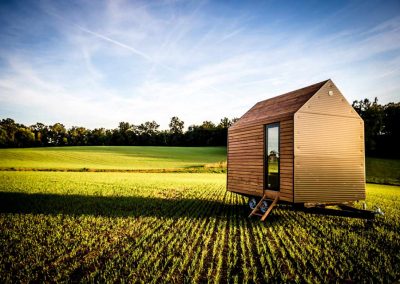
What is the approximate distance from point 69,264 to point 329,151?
30.4 ft

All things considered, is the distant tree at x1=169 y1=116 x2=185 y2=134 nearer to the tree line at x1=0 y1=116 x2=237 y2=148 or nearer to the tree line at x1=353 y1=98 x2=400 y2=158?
the tree line at x1=0 y1=116 x2=237 y2=148

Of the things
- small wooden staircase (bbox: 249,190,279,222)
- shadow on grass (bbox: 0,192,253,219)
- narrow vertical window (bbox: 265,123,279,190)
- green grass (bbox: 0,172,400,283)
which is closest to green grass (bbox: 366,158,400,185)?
green grass (bbox: 0,172,400,283)

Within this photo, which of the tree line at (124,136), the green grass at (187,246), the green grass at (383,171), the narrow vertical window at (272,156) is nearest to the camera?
the green grass at (187,246)

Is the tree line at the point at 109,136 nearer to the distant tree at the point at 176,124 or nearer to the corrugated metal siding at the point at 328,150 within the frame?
the distant tree at the point at 176,124

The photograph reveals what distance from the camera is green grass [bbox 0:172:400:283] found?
5.35 metres

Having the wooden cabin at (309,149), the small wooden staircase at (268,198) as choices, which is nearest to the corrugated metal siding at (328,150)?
the wooden cabin at (309,149)

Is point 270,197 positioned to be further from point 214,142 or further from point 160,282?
point 214,142

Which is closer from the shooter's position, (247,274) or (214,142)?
(247,274)

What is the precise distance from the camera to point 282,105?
36.6 ft

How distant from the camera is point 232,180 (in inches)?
523

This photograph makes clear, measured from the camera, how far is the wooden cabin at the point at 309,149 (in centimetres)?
952

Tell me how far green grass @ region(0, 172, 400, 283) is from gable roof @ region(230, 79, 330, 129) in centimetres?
416

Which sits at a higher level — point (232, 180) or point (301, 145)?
point (301, 145)

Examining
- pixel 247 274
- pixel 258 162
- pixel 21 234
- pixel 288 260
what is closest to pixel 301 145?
pixel 258 162
